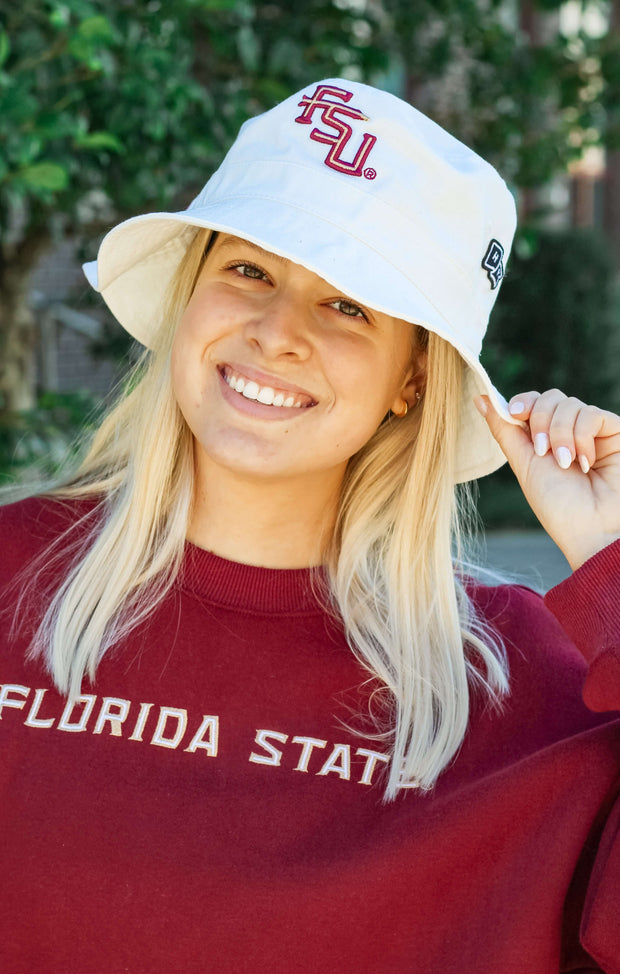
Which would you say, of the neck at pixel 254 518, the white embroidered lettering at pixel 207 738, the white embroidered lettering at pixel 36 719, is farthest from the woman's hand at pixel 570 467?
the white embroidered lettering at pixel 36 719

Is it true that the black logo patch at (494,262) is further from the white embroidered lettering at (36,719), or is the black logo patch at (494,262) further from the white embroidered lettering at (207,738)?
the white embroidered lettering at (36,719)

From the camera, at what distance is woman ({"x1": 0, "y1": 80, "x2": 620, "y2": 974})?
206 cm

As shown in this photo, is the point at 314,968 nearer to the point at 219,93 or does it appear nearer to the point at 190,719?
the point at 190,719

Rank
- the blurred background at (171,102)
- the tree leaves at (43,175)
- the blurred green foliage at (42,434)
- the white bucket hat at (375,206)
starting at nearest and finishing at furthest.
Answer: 1. the white bucket hat at (375,206)
2. the tree leaves at (43,175)
3. the blurred background at (171,102)
4. the blurred green foliage at (42,434)

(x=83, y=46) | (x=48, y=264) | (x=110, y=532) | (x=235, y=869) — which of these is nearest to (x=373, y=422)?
(x=110, y=532)

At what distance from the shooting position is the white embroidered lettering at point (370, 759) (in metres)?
2.19

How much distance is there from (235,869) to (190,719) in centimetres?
28

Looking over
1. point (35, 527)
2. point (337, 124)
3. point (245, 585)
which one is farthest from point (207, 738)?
point (337, 124)

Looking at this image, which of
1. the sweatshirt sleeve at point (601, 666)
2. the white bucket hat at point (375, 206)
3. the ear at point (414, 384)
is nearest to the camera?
the sweatshirt sleeve at point (601, 666)

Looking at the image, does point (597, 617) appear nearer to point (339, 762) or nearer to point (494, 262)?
point (339, 762)

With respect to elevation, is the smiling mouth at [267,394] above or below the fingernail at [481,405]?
below

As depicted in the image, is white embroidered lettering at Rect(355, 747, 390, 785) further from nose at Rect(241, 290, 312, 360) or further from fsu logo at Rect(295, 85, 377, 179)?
fsu logo at Rect(295, 85, 377, 179)

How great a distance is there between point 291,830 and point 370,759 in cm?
20

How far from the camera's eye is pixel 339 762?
7.20 ft
